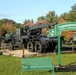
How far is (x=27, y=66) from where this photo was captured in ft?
33.2

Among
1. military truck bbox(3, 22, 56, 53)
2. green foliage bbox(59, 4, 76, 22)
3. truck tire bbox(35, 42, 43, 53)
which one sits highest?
green foliage bbox(59, 4, 76, 22)

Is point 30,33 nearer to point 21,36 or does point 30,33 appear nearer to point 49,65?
point 21,36

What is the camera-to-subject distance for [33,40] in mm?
21453

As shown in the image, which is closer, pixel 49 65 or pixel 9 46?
pixel 49 65

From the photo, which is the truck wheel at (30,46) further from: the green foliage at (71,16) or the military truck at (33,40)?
the green foliage at (71,16)

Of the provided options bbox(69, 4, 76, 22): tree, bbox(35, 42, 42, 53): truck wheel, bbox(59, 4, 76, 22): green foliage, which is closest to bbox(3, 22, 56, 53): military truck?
bbox(35, 42, 42, 53): truck wheel

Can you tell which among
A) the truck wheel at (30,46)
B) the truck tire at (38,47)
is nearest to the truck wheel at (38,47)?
the truck tire at (38,47)

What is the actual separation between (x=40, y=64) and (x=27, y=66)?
54 cm

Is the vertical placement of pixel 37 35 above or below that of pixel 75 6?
below

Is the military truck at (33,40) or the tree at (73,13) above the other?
the tree at (73,13)

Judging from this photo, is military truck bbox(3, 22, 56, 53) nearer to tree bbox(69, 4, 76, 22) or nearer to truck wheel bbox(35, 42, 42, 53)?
truck wheel bbox(35, 42, 42, 53)

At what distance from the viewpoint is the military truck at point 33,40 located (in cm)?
2045

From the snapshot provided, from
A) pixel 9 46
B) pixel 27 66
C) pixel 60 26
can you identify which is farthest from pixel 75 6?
pixel 27 66

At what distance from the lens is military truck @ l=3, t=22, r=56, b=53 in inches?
805
